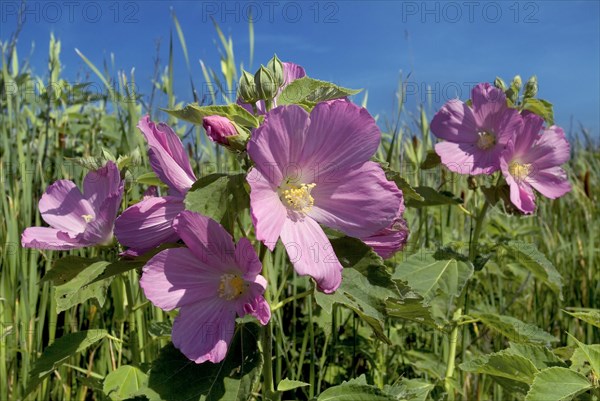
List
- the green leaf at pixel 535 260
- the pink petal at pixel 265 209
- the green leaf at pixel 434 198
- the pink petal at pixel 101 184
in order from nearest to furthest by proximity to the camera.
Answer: the pink petal at pixel 265 209 < the pink petal at pixel 101 184 < the green leaf at pixel 535 260 < the green leaf at pixel 434 198

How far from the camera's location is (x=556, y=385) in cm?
109

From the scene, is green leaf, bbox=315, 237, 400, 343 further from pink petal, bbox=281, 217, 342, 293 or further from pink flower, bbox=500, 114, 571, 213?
pink flower, bbox=500, 114, 571, 213

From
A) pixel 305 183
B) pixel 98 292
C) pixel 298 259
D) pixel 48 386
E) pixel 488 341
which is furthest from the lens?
pixel 488 341

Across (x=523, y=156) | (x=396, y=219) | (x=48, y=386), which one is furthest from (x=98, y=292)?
(x=523, y=156)

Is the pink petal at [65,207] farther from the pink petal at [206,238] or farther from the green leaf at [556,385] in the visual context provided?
the green leaf at [556,385]

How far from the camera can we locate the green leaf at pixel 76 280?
1.08 meters

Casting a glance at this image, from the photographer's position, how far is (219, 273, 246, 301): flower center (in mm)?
903

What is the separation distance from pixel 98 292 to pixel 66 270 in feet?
0.27

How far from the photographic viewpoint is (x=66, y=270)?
1121mm

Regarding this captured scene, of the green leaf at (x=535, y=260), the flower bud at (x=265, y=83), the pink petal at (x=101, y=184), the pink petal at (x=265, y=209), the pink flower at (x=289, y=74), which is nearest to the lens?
the pink petal at (x=265, y=209)

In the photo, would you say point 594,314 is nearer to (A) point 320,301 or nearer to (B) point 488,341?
(A) point 320,301

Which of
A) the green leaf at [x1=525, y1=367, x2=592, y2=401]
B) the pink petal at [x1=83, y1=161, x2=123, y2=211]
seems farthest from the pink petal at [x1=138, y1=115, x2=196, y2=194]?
the green leaf at [x1=525, y1=367, x2=592, y2=401]

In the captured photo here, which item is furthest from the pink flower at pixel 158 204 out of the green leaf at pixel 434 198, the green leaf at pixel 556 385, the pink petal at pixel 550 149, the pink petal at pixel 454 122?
the pink petal at pixel 550 149

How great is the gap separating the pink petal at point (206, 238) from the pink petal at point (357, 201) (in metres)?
0.13
